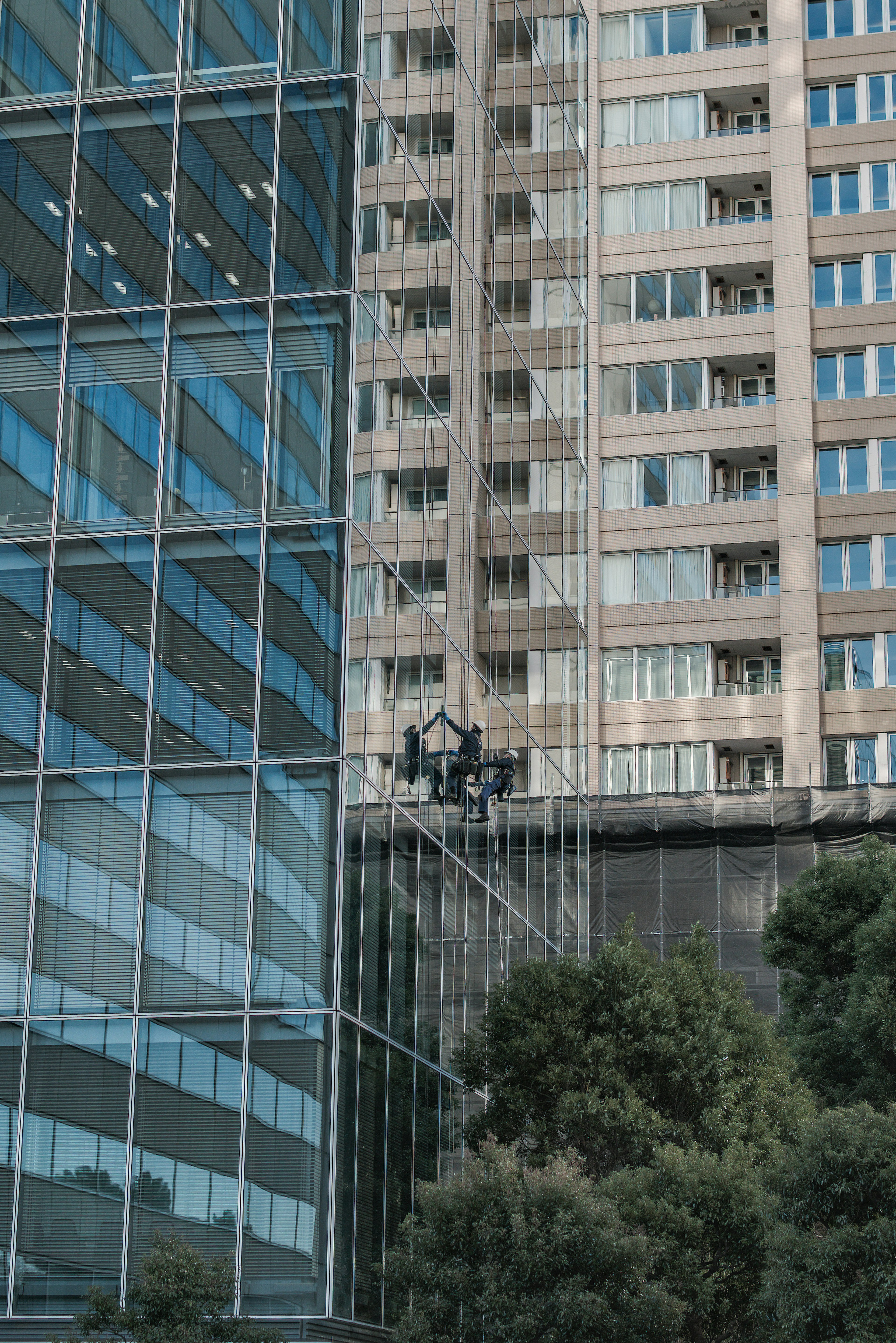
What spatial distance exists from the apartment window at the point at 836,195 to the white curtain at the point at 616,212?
6013mm

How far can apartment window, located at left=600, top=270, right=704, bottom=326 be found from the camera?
60.5m

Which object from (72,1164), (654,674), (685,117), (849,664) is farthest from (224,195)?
(685,117)

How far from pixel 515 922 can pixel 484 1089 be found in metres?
4.92

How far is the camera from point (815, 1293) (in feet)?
67.7

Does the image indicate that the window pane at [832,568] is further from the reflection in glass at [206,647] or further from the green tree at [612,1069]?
the reflection in glass at [206,647]

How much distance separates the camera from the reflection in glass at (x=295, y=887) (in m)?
22.6

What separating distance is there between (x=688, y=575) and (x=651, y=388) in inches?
258

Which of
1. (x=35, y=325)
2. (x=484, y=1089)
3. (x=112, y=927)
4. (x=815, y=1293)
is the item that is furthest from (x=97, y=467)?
(x=815, y=1293)

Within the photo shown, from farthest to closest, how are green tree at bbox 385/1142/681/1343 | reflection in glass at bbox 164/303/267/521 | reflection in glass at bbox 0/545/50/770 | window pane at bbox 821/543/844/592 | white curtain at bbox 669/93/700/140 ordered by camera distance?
white curtain at bbox 669/93/700/140 < window pane at bbox 821/543/844/592 < reflection in glass at bbox 164/303/267/521 < reflection in glass at bbox 0/545/50/770 < green tree at bbox 385/1142/681/1343

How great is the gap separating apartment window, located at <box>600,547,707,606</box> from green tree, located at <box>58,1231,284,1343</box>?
3941cm

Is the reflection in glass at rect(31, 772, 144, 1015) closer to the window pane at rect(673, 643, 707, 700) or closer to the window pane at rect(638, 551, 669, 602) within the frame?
the window pane at rect(673, 643, 707, 700)

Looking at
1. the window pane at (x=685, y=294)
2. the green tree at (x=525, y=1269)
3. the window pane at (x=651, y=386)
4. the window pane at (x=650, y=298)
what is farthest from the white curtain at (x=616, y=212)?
the green tree at (x=525, y=1269)

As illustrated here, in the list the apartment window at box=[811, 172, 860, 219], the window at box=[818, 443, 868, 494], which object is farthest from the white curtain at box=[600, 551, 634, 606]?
the apartment window at box=[811, 172, 860, 219]

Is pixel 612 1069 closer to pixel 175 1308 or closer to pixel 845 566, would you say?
pixel 175 1308
